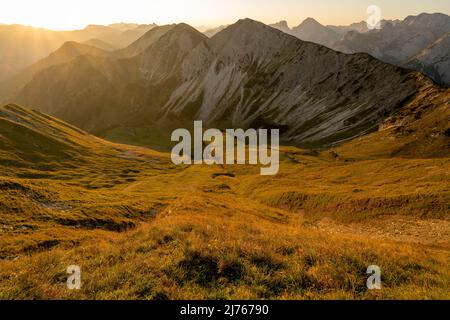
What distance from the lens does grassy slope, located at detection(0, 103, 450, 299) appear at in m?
13.7

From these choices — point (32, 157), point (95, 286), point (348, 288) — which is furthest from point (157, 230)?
point (32, 157)

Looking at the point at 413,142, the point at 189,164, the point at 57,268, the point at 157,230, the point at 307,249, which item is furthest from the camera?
the point at 189,164

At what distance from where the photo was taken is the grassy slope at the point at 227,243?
44.9 ft

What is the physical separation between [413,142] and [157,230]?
375 feet

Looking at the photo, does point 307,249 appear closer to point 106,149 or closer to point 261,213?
point 261,213

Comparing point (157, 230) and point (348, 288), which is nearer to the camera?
point (348, 288)

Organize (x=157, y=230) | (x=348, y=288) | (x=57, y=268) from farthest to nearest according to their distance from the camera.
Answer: (x=157, y=230) → (x=57, y=268) → (x=348, y=288)

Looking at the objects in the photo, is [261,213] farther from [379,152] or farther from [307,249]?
[379,152]

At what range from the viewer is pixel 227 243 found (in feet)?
58.2

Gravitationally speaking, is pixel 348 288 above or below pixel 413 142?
below

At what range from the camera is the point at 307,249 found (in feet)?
55.9
